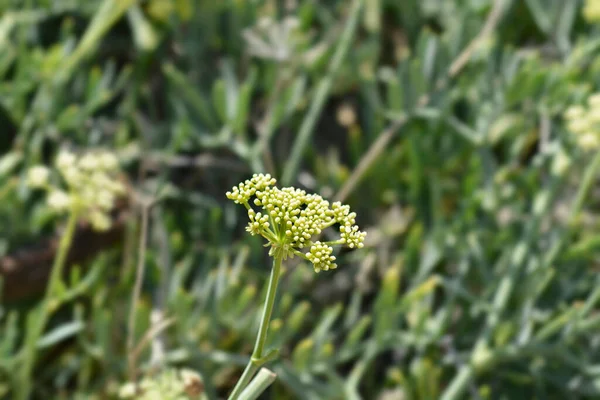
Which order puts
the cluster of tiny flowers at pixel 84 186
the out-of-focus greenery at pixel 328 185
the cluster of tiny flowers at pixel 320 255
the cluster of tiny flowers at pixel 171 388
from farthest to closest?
the out-of-focus greenery at pixel 328 185, the cluster of tiny flowers at pixel 84 186, the cluster of tiny flowers at pixel 171 388, the cluster of tiny flowers at pixel 320 255

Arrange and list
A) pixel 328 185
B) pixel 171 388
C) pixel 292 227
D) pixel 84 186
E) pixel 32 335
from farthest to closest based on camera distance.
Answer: pixel 328 185 → pixel 32 335 → pixel 84 186 → pixel 171 388 → pixel 292 227

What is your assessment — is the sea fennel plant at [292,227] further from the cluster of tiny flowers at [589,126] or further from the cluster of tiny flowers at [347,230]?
the cluster of tiny flowers at [589,126]

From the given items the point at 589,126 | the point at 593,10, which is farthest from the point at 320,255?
the point at 593,10

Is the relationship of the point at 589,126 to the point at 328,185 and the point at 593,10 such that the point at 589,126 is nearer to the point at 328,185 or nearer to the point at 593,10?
the point at 593,10

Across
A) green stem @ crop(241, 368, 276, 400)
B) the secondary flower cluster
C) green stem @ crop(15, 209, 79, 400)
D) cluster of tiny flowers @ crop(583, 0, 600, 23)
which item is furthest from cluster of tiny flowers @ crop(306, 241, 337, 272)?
cluster of tiny flowers @ crop(583, 0, 600, 23)

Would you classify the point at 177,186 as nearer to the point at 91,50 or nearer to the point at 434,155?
the point at 91,50

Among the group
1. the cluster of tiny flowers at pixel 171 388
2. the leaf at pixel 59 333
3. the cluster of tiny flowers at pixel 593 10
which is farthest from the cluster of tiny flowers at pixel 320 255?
the cluster of tiny flowers at pixel 593 10

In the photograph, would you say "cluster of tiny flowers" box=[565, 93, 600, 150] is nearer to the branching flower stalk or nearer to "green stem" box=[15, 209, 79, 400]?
the branching flower stalk

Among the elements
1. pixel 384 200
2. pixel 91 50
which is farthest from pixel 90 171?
pixel 384 200
